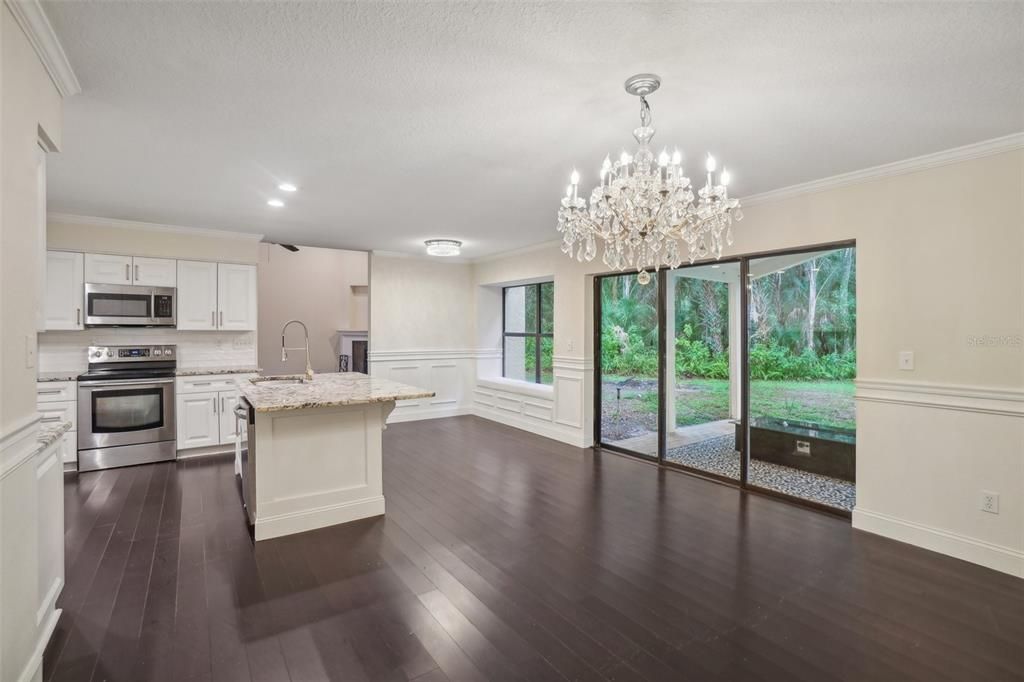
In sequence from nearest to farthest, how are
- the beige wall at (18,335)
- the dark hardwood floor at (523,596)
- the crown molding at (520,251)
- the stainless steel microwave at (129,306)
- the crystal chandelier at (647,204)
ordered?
the beige wall at (18,335)
the dark hardwood floor at (523,596)
the crystal chandelier at (647,204)
the stainless steel microwave at (129,306)
the crown molding at (520,251)

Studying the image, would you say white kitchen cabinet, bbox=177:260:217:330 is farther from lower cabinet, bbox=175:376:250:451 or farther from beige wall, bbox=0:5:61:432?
beige wall, bbox=0:5:61:432

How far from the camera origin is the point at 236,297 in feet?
17.8

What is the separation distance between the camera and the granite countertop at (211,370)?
503cm

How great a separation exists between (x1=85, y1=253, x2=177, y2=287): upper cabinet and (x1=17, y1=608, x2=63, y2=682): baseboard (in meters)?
3.76

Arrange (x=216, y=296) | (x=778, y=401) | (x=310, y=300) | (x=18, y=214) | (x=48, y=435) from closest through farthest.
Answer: (x=18, y=214) < (x=48, y=435) < (x=778, y=401) < (x=216, y=296) < (x=310, y=300)

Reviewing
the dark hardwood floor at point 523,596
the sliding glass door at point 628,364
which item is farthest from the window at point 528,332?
the dark hardwood floor at point 523,596

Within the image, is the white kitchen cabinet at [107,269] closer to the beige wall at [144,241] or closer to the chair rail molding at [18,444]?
the beige wall at [144,241]

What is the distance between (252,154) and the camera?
3.03m

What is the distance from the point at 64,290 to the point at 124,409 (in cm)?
125

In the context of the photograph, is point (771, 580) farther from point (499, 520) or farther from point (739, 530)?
point (499, 520)

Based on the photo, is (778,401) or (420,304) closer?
(778,401)

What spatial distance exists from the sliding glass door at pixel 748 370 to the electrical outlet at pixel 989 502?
0.85 meters

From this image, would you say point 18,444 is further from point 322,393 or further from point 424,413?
point 424,413

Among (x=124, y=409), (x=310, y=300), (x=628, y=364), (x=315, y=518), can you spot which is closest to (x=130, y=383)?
(x=124, y=409)
